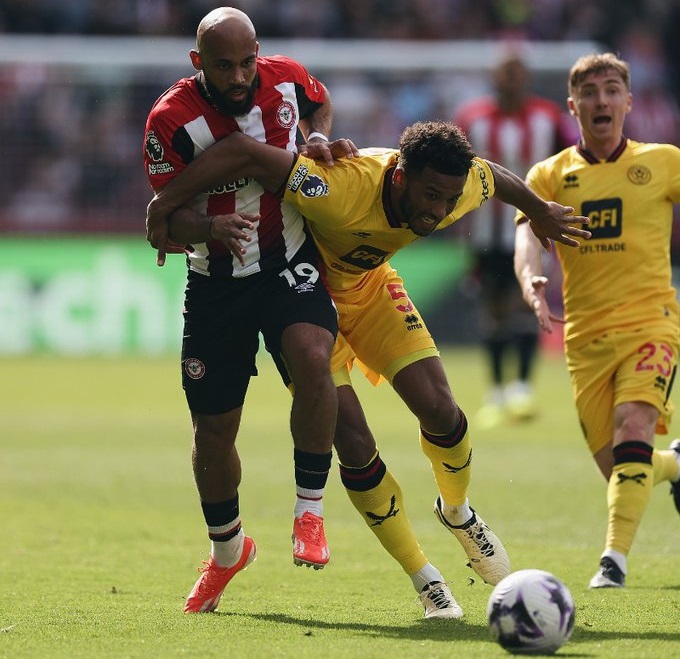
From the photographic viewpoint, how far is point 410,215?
5902 millimetres

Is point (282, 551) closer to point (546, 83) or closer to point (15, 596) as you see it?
point (15, 596)

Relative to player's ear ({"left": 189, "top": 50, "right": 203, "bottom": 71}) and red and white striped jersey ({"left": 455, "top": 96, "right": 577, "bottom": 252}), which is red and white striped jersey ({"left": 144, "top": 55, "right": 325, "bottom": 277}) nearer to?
player's ear ({"left": 189, "top": 50, "right": 203, "bottom": 71})

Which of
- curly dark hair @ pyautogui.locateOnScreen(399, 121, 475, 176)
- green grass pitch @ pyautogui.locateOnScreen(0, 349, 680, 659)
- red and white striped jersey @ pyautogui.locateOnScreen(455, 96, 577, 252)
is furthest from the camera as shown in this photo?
red and white striped jersey @ pyautogui.locateOnScreen(455, 96, 577, 252)

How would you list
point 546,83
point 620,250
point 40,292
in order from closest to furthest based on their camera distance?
point 620,250, point 40,292, point 546,83

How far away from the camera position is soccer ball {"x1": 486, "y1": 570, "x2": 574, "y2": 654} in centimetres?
500

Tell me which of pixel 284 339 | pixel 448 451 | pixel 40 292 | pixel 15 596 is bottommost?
pixel 40 292

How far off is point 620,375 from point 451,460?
1.14 m

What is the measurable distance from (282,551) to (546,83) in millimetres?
13562

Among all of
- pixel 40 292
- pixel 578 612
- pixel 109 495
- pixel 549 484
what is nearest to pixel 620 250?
pixel 578 612

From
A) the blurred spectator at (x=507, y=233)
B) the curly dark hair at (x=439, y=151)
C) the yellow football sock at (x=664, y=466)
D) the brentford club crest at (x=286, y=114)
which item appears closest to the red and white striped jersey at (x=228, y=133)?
the brentford club crest at (x=286, y=114)

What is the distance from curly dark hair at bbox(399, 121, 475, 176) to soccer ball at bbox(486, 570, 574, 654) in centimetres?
169

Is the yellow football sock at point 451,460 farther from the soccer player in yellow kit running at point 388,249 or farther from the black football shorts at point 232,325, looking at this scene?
the black football shorts at point 232,325

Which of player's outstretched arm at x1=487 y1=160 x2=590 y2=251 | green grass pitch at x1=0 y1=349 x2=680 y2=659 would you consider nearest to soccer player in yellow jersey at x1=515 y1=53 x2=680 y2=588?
Result: player's outstretched arm at x1=487 y1=160 x2=590 y2=251

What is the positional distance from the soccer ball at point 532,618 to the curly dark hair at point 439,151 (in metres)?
→ 1.69
